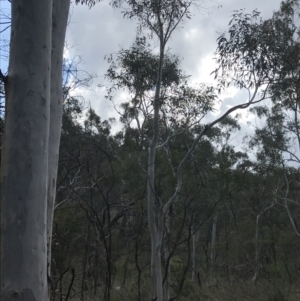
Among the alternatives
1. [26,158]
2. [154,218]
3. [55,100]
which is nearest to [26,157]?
[26,158]

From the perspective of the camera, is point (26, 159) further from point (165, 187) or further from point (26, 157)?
point (165, 187)

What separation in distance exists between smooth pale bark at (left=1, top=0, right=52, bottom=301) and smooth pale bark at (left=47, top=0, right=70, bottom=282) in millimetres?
420

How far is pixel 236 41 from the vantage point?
29.6 feet

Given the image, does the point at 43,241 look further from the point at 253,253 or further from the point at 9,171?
the point at 253,253

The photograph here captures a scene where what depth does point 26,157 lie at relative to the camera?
2.42m

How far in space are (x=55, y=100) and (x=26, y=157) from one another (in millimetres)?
790

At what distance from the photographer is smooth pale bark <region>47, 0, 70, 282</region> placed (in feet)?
10.1

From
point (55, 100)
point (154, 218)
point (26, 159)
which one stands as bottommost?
point (26, 159)

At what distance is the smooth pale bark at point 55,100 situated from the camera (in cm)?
306

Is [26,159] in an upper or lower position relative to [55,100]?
lower

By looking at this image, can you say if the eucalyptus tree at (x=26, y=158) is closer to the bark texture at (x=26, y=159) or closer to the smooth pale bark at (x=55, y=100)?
the bark texture at (x=26, y=159)

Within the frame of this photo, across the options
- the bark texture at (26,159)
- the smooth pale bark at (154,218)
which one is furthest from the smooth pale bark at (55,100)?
the smooth pale bark at (154,218)

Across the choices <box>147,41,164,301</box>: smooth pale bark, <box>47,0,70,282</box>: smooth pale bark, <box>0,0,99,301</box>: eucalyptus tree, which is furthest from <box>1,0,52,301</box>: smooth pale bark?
<box>147,41,164,301</box>: smooth pale bark

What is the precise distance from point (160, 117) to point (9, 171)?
313 inches
